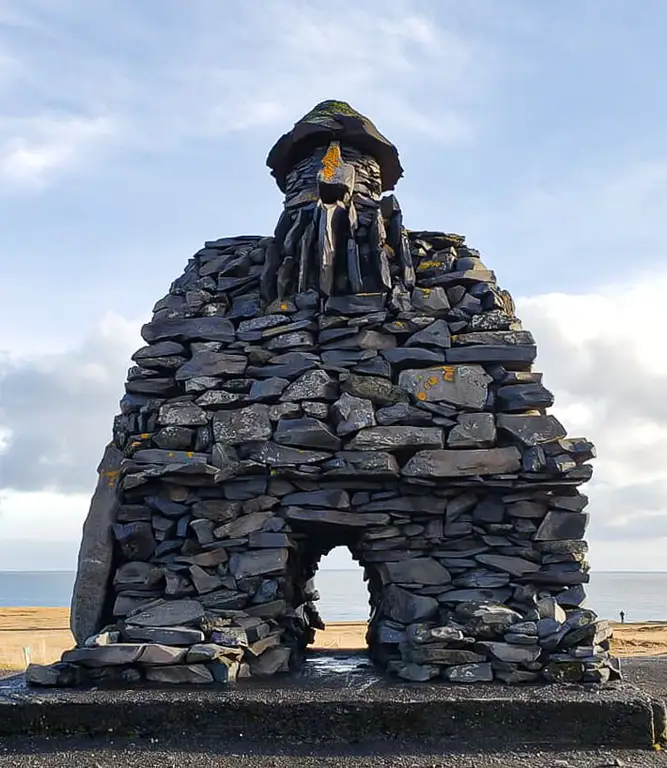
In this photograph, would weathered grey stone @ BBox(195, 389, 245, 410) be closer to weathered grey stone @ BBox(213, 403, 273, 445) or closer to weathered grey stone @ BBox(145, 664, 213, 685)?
weathered grey stone @ BBox(213, 403, 273, 445)

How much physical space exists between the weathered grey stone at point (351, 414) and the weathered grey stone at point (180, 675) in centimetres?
242

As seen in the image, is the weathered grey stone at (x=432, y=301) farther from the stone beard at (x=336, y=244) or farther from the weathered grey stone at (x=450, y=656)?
the weathered grey stone at (x=450, y=656)

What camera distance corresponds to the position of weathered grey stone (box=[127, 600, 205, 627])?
653 centimetres

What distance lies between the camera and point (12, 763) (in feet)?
15.6

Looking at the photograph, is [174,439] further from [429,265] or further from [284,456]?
[429,265]

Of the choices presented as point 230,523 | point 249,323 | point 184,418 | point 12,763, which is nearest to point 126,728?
point 12,763

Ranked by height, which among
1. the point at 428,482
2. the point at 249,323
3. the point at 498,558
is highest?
the point at 249,323

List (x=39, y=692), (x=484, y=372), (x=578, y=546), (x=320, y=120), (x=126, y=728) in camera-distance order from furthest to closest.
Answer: (x=320, y=120)
(x=484, y=372)
(x=578, y=546)
(x=39, y=692)
(x=126, y=728)

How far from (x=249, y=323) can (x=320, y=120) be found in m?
2.83

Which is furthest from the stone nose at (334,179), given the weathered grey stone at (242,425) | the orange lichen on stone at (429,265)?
the weathered grey stone at (242,425)

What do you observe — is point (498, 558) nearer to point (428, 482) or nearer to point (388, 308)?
point (428, 482)

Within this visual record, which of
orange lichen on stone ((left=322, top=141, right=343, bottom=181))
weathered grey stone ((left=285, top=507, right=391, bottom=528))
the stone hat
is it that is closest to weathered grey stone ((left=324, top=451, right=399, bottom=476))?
weathered grey stone ((left=285, top=507, right=391, bottom=528))

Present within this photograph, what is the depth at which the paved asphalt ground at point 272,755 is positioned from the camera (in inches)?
186

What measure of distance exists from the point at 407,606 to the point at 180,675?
206 cm
